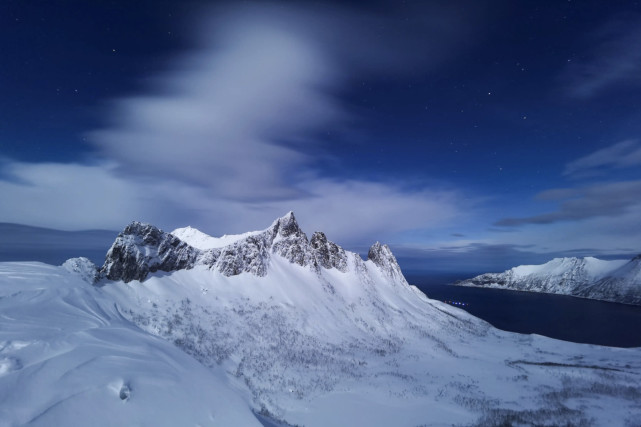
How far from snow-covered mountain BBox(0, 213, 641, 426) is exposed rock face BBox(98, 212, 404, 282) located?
290 millimetres

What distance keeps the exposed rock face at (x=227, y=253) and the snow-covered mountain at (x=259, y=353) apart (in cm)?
29

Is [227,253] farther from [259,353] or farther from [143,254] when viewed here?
[259,353]

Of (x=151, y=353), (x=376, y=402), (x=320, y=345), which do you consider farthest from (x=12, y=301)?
(x=320, y=345)

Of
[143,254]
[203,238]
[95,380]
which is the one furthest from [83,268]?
[203,238]

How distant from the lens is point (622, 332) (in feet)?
350

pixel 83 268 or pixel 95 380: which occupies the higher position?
pixel 83 268

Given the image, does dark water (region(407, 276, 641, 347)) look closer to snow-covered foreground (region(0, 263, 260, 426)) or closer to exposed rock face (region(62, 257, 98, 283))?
snow-covered foreground (region(0, 263, 260, 426))

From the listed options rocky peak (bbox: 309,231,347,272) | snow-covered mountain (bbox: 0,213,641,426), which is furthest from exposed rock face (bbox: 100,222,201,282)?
rocky peak (bbox: 309,231,347,272)

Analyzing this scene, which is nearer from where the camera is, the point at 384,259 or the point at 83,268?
the point at 83,268

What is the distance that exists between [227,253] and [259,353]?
26.7 m

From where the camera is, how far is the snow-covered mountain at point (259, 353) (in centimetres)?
1011

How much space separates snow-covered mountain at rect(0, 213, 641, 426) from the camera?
10109 millimetres

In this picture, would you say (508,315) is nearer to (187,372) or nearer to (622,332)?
(622,332)

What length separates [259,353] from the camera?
37.8 meters
